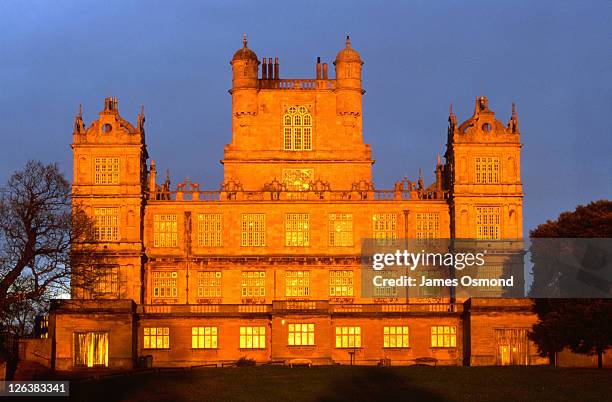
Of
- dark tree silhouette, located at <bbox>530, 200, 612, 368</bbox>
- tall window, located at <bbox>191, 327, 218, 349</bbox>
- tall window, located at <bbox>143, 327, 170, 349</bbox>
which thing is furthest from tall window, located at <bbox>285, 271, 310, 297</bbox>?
dark tree silhouette, located at <bbox>530, 200, 612, 368</bbox>

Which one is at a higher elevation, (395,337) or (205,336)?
(205,336)

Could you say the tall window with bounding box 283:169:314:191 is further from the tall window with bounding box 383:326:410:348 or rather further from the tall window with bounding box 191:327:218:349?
the tall window with bounding box 383:326:410:348

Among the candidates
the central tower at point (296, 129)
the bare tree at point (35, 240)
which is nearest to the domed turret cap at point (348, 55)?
the central tower at point (296, 129)

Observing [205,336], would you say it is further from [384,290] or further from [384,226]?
[384,226]

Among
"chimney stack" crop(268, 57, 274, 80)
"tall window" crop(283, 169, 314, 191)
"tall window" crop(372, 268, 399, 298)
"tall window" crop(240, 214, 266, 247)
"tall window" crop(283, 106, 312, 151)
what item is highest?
"chimney stack" crop(268, 57, 274, 80)

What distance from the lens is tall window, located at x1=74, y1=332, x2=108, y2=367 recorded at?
276 ft

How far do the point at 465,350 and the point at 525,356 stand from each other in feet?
12.6

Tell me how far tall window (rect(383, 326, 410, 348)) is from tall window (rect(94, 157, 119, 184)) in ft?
67.5

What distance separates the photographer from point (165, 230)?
3610 inches

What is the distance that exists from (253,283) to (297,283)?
9.62 feet

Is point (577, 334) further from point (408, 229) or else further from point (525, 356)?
point (408, 229)

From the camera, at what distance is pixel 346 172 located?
3740 inches

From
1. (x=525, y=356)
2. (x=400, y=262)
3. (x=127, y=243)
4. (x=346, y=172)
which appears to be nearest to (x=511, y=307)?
(x=525, y=356)

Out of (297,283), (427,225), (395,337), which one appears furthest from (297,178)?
(395,337)
